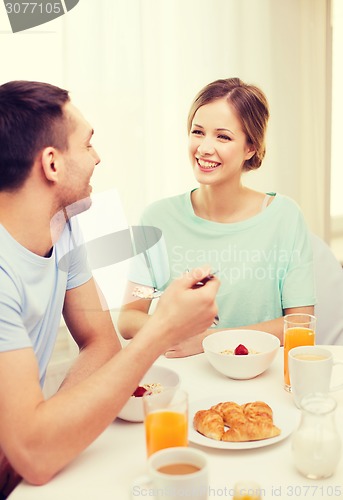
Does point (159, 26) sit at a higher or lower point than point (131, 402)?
higher

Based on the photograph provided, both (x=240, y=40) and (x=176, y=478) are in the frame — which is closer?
(x=176, y=478)

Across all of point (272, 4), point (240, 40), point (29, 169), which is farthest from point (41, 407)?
point (272, 4)

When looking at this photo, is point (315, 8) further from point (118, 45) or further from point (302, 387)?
point (302, 387)

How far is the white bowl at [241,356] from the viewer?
49.6 inches

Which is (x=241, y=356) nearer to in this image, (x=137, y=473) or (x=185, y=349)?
(x=185, y=349)

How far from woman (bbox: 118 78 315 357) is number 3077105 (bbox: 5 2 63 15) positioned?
79cm

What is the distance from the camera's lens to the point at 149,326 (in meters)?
1.02

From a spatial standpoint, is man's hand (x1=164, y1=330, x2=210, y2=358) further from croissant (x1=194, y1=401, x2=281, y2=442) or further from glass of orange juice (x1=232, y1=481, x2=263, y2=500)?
glass of orange juice (x1=232, y1=481, x2=263, y2=500)

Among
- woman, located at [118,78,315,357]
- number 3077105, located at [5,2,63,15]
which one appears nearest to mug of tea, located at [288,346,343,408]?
woman, located at [118,78,315,357]

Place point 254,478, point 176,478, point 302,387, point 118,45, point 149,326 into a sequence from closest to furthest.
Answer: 1. point 176,478
2. point 254,478
3. point 149,326
4. point 302,387
5. point 118,45

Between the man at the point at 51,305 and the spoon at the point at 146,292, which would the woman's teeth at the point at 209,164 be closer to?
the spoon at the point at 146,292

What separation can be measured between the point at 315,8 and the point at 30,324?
8.30 feet

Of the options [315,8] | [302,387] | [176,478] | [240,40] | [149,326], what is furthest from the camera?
[315,8]

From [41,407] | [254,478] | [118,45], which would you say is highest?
[118,45]
